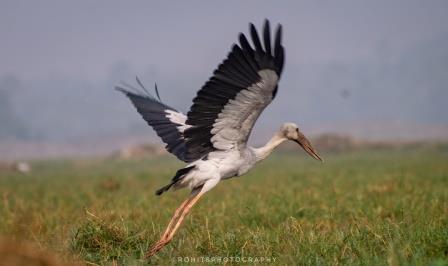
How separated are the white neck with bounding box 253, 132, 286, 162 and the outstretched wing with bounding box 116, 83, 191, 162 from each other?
88 cm

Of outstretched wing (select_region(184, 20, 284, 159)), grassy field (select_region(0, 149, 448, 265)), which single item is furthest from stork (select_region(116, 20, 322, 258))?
grassy field (select_region(0, 149, 448, 265))

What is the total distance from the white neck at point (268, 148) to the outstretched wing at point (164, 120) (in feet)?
2.89

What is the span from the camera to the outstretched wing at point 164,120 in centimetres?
751

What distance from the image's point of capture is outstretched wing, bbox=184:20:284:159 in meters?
5.62

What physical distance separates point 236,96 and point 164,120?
91.8 inches

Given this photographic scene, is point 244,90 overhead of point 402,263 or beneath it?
overhead

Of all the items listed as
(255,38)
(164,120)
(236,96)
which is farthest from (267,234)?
(164,120)

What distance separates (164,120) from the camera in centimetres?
802

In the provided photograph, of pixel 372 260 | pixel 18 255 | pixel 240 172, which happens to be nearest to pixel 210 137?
pixel 240 172

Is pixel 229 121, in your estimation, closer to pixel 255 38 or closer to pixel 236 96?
pixel 236 96

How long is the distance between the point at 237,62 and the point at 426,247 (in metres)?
2.45

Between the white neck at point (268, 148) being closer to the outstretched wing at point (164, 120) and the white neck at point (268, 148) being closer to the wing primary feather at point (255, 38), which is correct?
the outstretched wing at point (164, 120)

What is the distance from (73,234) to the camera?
20.3ft

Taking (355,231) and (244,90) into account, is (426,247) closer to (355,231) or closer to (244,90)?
(355,231)
